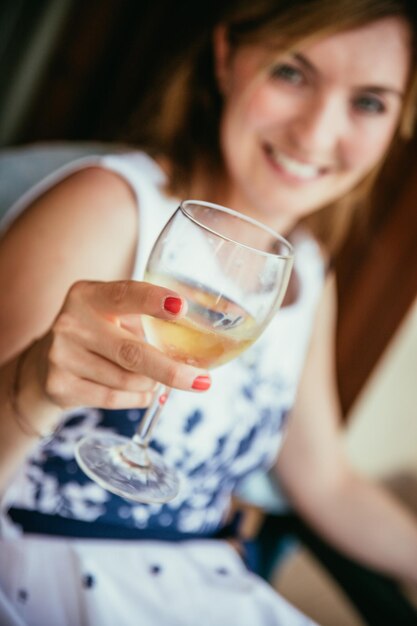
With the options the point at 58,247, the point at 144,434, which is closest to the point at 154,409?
the point at 144,434

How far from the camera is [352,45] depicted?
1.25m

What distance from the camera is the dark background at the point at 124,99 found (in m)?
2.07

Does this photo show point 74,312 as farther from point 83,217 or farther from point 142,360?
point 83,217

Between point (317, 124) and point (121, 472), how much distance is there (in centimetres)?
81

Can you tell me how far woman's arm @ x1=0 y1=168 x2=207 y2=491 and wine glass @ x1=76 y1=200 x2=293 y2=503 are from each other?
1.7 inches

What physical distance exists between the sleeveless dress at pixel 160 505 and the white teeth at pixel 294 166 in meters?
0.24

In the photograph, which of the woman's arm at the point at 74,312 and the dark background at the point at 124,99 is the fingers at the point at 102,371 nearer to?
the woman's arm at the point at 74,312

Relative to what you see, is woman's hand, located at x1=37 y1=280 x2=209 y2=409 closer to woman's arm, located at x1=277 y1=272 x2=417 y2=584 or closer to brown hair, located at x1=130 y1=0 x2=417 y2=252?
brown hair, located at x1=130 y1=0 x2=417 y2=252

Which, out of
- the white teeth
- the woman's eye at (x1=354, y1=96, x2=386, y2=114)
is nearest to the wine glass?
the white teeth

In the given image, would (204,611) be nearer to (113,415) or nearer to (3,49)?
(113,415)

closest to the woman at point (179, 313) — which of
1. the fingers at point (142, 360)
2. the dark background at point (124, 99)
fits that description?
the fingers at point (142, 360)

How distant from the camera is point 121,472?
0.83m

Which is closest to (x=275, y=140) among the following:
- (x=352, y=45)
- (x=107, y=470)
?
(x=352, y=45)

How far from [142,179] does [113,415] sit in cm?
46
